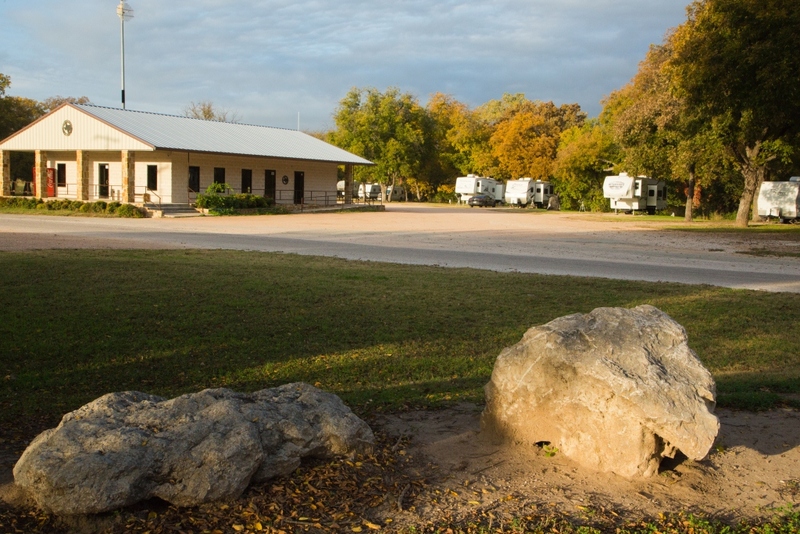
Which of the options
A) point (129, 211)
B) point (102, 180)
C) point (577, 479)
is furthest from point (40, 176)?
point (577, 479)

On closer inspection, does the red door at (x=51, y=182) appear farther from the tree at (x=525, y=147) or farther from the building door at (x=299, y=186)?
the tree at (x=525, y=147)

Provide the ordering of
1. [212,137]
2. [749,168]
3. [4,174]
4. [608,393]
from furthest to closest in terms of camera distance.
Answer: [4,174] < [212,137] < [749,168] < [608,393]

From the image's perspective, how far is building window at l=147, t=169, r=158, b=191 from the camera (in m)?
42.5

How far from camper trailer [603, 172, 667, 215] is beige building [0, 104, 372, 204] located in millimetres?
17989

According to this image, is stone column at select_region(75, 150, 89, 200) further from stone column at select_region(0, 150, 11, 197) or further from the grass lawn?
the grass lawn

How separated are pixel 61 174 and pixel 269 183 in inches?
531

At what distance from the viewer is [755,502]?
4.56 meters

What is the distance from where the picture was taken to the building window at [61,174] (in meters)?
47.9

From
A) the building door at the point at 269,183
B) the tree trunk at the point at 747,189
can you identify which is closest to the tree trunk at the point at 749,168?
the tree trunk at the point at 747,189

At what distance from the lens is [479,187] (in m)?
66.9

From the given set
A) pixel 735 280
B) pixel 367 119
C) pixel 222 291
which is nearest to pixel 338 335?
pixel 222 291

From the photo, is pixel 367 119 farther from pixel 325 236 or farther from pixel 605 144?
pixel 325 236

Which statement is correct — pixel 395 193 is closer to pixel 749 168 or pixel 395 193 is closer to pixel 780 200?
pixel 780 200

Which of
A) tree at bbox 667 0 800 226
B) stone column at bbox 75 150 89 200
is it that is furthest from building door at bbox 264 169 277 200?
tree at bbox 667 0 800 226
